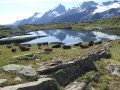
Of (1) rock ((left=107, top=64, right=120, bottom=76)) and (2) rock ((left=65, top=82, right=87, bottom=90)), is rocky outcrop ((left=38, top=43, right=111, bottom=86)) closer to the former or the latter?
(2) rock ((left=65, top=82, right=87, bottom=90))

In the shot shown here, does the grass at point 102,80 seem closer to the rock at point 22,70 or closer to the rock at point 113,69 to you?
the rock at point 113,69

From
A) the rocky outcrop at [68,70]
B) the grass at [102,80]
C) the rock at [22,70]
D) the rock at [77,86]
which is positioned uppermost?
the rock at [22,70]

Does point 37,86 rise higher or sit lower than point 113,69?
higher

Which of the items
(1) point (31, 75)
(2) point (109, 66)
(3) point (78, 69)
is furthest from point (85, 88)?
(2) point (109, 66)

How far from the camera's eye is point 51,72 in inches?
622

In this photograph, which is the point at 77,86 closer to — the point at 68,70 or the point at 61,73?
the point at 61,73

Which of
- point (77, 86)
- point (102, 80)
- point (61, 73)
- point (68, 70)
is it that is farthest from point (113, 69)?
point (61, 73)

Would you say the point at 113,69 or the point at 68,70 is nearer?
the point at 68,70

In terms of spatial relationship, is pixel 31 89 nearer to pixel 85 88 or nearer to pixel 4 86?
pixel 4 86

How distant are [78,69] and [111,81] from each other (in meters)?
4.59

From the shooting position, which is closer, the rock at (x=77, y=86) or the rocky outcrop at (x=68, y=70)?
the rock at (x=77, y=86)

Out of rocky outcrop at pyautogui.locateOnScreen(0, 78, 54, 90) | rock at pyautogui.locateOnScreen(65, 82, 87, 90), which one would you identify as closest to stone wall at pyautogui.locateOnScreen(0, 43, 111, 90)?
rocky outcrop at pyautogui.locateOnScreen(0, 78, 54, 90)

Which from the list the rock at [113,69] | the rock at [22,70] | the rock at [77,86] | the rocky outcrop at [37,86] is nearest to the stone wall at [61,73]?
the rocky outcrop at [37,86]

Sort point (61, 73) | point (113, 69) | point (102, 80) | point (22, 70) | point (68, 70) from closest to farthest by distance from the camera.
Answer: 1. point (22, 70)
2. point (61, 73)
3. point (68, 70)
4. point (102, 80)
5. point (113, 69)
